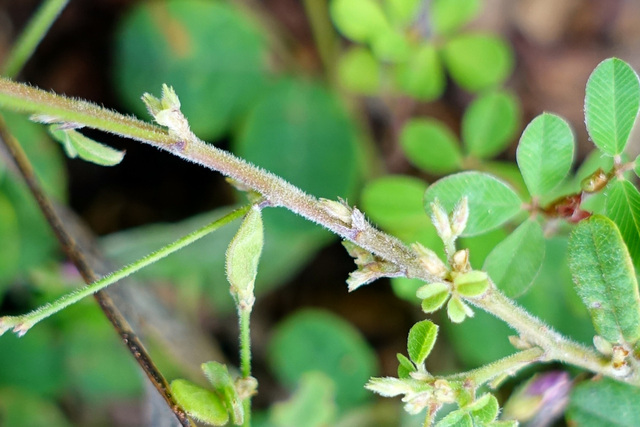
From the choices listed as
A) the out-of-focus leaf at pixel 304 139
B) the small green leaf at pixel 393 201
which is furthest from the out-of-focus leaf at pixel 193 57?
the small green leaf at pixel 393 201

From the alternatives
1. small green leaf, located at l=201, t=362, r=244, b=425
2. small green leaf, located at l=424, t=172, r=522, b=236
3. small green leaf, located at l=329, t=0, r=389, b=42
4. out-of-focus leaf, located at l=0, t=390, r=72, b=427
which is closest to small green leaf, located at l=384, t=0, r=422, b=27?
small green leaf, located at l=329, t=0, r=389, b=42

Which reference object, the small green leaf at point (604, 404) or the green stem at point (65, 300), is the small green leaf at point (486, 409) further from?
the green stem at point (65, 300)

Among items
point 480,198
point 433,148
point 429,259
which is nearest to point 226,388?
point 429,259

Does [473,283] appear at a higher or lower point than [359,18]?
lower

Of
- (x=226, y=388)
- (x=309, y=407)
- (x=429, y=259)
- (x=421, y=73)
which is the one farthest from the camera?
(x=421, y=73)

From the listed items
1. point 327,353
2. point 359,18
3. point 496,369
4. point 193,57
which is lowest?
point 327,353

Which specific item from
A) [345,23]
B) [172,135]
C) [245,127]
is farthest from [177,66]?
[172,135]

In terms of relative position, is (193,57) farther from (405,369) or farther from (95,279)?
(405,369)
